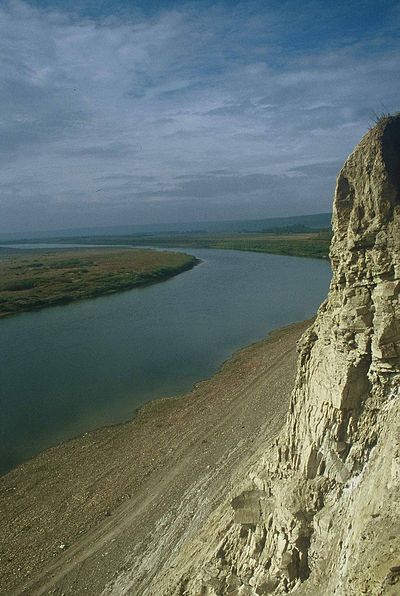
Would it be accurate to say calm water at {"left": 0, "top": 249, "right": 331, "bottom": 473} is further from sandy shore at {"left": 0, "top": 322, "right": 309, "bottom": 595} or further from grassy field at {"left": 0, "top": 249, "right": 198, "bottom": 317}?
grassy field at {"left": 0, "top": 249, "right": 198, "bottom": 317}

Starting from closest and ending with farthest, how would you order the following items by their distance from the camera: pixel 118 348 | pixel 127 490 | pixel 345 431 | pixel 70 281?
1. pixel 345 431
2. pixel 127 490
3. pixel 118 348
4. pixel 70 281

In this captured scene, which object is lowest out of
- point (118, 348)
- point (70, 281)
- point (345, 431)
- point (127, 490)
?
point (127, 490)

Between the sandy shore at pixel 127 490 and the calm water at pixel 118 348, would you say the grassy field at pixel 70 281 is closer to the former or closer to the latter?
the calm water at pixel 118 348

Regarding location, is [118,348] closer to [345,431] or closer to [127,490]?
[127,490]

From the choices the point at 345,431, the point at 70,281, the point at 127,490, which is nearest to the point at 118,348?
the point at 127,490

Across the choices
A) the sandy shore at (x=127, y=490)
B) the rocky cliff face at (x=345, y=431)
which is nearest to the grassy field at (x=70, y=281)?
the sandy shore at (x=127, y=490)
